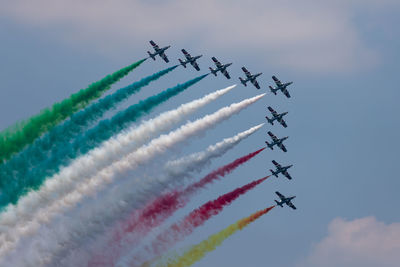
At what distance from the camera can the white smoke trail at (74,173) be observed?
97.2 m

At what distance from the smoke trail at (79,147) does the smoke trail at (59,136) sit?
565mm

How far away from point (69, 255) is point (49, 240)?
110 inches

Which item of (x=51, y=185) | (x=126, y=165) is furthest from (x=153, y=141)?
(x=51, y=185)

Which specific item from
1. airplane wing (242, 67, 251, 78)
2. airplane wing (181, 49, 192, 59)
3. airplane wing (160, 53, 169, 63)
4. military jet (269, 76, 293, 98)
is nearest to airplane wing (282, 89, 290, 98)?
military jet (269, 76, 293, 98)

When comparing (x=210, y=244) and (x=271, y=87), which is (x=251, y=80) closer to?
(x=271, y=87)

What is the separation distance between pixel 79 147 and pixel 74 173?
307 centimetres


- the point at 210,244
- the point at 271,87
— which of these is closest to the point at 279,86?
the point at 271,87

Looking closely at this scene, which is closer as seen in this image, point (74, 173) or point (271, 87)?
point (74, 173)

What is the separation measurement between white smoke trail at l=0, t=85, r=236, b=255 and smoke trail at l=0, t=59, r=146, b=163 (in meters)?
5.16

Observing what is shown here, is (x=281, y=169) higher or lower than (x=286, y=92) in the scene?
lower

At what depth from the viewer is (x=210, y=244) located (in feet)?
343

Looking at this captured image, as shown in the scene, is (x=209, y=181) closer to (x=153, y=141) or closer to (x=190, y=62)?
(x=153, y=141)

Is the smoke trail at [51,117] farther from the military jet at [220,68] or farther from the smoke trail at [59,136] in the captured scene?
the military jet at [220,68]

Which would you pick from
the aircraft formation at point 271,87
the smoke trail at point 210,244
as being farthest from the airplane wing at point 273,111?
the smoke trail at point 210,244
